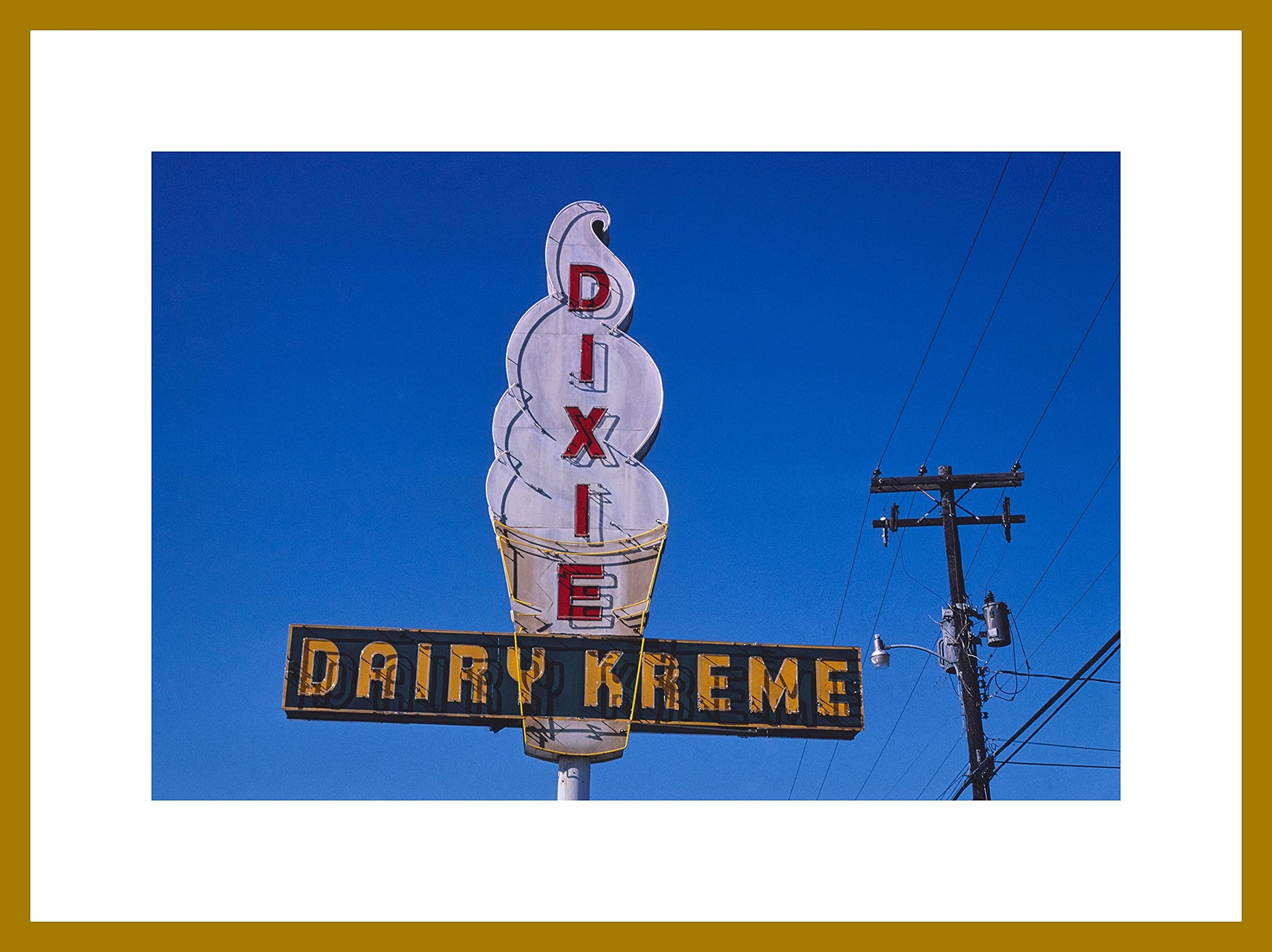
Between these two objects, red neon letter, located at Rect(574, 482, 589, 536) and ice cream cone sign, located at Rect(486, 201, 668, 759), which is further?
red neon letter, located at Rect(574, 482, 589, 536)

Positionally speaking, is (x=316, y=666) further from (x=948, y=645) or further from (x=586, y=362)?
(x=948, y=645)

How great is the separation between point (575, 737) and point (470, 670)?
1.92 metres

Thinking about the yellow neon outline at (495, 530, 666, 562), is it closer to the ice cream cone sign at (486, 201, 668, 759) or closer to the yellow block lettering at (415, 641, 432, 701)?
the ice cream cone sign at (486, 201, 668, 759)

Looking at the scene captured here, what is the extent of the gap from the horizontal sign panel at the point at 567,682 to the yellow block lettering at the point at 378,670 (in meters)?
0.01

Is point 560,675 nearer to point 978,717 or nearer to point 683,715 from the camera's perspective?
point 683,715

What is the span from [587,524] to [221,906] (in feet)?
30.3

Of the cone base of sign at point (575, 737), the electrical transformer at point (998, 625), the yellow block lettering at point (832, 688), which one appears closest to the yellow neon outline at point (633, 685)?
the cone base of sign at point (575, 737)

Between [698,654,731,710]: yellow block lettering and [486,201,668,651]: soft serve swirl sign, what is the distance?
1.13m

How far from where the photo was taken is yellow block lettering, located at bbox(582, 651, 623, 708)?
19.2 metres

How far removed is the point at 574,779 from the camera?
19.0 m

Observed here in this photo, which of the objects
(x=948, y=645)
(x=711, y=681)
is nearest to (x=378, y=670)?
(x=711, y=681)

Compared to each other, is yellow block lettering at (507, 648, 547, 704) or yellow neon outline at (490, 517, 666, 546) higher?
yellow neon outline at (490, 517, 666, 546)

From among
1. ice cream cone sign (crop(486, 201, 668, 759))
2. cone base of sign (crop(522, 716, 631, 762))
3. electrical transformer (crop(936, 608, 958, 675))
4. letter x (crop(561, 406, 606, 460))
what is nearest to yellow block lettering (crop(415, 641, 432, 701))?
ice cream cone sign (crop(486, 201, 668, 759))
